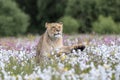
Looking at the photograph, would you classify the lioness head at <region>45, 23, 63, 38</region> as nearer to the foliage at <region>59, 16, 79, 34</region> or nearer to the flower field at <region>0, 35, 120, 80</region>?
the flower field at <region>0, 35, 120, 80</region>

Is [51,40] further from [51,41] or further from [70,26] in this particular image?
[70,26]

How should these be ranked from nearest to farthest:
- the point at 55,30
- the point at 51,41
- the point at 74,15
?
the point at 55,30 < the point at 51,41 < the point at 74,15

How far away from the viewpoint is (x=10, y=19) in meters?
46.8

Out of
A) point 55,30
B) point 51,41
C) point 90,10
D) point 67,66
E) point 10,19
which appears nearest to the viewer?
Result: point 67,66

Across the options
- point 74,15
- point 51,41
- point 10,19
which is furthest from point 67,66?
point 10,19

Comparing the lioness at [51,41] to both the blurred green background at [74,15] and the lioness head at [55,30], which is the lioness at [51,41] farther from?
the blurred green background at [74,15]

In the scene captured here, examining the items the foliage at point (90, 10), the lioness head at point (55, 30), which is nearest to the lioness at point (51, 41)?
the lioness head at point (55, 30)

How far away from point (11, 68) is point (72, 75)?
198 centimetres

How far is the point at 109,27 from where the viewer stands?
34.1 metres

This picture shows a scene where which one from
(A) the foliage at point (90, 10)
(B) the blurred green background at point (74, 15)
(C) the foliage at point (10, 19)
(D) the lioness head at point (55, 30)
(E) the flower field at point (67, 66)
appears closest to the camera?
(E) the flower field at point (67, 66)

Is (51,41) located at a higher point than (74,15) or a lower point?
lower

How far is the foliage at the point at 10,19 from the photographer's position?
153 ft

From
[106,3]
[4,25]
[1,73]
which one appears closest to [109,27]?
[106,3]

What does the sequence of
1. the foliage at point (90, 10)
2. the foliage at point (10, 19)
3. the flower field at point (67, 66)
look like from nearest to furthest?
the flower field at point (67, 66) < the foliage at point (90, 10) < the foliage at point (10, 19)
